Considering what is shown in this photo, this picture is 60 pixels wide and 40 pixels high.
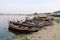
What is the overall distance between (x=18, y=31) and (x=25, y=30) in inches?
74.5

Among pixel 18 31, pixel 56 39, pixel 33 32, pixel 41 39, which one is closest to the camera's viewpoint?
pixel 56 39

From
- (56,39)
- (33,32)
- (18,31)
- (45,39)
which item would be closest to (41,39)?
(45,39)

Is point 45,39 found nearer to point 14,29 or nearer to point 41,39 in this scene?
point 41,39

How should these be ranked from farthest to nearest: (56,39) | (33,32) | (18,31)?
(18,31)
(33,32)
(56,39)

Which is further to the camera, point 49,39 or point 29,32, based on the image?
point 29,32

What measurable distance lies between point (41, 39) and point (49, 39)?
978mm

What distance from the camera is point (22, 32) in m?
23.0

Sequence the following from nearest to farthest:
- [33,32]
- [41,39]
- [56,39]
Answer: [56,39]
[41,39]
[33,32]

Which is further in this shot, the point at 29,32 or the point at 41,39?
the point at 29,32

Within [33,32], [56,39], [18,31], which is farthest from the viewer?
[18,31]

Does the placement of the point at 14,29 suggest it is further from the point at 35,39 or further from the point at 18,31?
the point at 35,39

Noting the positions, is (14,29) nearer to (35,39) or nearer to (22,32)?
(22,32)

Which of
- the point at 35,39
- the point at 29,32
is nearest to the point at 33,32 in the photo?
the point at 29,32

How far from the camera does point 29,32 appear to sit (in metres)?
22.5
